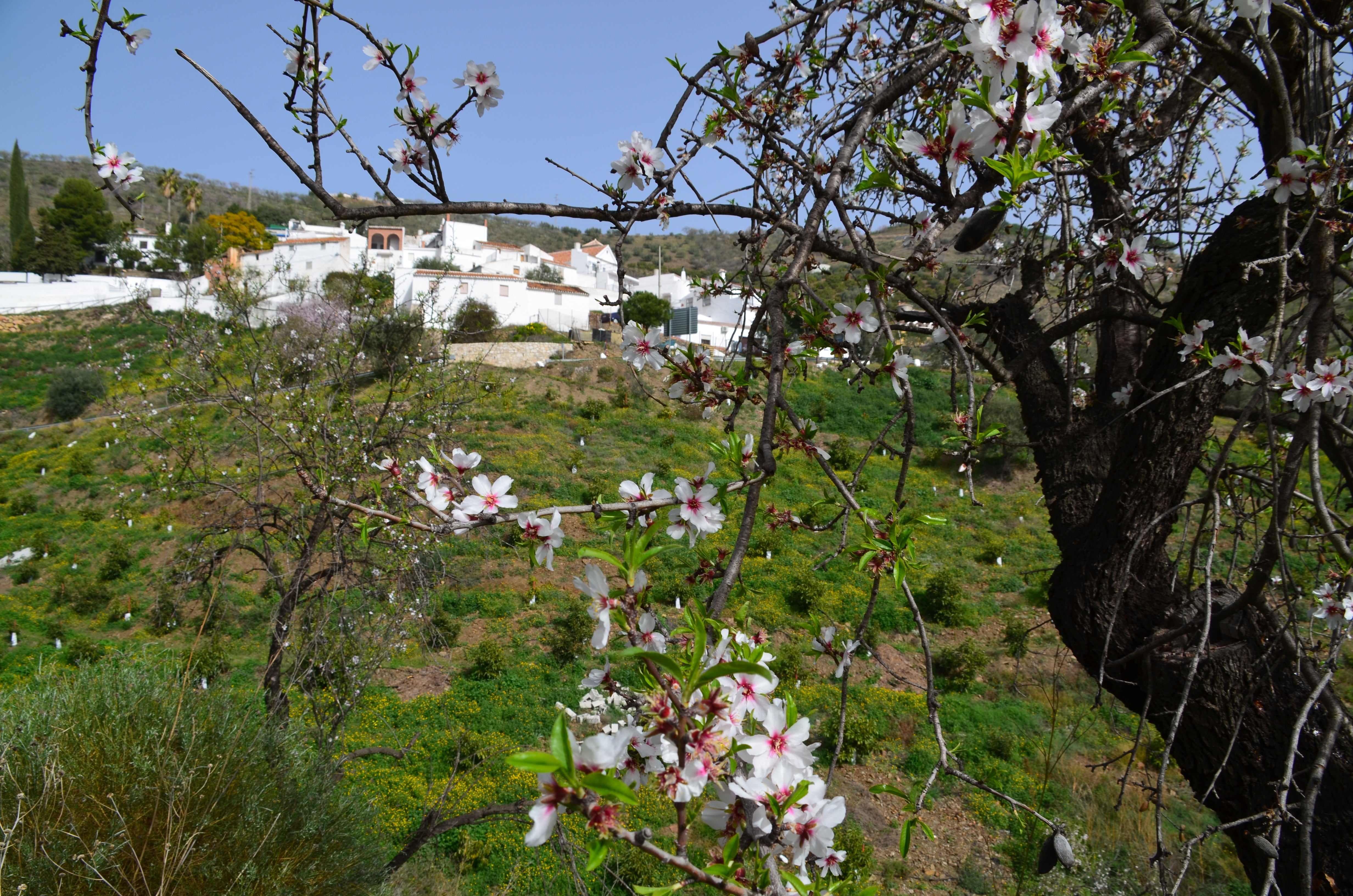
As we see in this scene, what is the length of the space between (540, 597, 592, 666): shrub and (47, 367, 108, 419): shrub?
1469cm

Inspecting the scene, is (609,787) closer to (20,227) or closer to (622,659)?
(622,659)

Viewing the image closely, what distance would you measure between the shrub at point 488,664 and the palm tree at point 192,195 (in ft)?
113

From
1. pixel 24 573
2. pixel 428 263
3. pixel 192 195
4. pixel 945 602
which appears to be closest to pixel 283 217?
pixel 192 195

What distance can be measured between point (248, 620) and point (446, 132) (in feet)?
29.1

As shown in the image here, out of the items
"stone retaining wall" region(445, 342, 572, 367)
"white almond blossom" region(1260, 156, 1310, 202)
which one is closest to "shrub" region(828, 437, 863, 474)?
"white almond blossom" region(1260, 156, 1310, 202)

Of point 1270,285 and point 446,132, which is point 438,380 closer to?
point 446,132

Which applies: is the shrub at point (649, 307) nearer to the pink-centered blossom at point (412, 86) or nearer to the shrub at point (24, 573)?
the shrub at point (24, 573)

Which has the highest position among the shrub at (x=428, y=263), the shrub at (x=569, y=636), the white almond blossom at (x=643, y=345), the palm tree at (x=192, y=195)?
the palm tree at (x=192, y=195)

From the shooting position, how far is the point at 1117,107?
147 centimetres

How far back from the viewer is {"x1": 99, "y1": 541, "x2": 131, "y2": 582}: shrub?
9703 millimetres

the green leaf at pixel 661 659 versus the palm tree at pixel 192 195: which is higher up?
the palm tree at pixel 192 195

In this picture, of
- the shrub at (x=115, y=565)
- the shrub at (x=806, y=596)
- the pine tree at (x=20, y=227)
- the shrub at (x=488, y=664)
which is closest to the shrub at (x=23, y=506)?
the shrub at (x=115, y=565)

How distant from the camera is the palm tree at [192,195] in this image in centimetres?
3250

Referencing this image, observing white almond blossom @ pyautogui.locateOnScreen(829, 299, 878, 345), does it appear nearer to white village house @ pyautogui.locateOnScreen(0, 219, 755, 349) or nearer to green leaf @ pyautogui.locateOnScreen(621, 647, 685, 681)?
green leaf @ pyautogui.locateOnScreen(621, 647, 685, 681)
